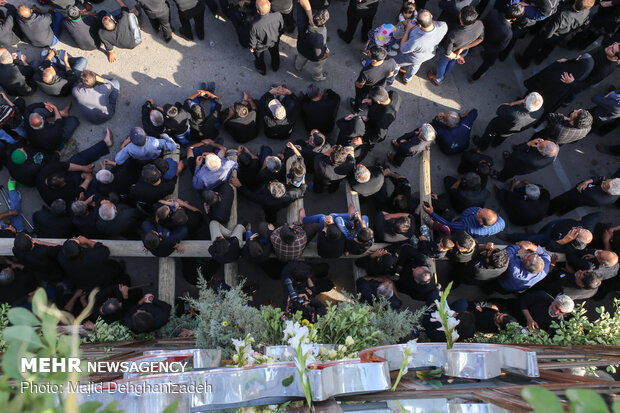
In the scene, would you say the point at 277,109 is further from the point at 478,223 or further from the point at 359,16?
the point at 478,223

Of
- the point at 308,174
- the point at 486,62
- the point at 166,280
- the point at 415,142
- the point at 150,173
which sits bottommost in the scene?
the point at 166,280

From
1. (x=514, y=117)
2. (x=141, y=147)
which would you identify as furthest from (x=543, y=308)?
(x=141, y=147)

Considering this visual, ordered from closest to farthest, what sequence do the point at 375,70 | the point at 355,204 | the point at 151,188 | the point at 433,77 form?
the point at 151,188
the point at 355,204
the point at 375,70
the point at 433,77

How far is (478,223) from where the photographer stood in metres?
5.50

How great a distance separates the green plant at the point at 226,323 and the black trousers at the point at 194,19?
4746mm

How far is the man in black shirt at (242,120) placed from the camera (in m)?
5.99

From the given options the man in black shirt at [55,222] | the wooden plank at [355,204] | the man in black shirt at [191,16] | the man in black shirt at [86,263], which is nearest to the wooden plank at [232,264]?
the man in black shirt at [86,263]

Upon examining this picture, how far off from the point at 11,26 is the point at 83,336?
4.99 meters

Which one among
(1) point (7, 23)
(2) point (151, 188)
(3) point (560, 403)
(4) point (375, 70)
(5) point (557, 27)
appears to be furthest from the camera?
(5) point (557, 27)

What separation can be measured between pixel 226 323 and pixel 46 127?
4.30 metres

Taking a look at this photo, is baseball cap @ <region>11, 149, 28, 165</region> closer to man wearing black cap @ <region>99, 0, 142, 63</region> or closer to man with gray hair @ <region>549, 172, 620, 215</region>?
man wearing black cap @ <region>99, 0, 142, 63</region>

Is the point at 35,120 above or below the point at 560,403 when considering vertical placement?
below

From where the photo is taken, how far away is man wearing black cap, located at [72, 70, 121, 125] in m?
6.07

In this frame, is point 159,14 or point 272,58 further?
point 272,58
